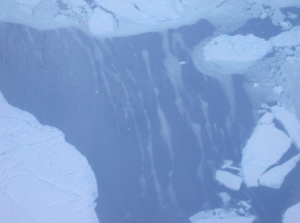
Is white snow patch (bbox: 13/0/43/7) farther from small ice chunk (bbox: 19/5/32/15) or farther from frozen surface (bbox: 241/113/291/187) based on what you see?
frozen surface (bbox: 241/113/291/187)

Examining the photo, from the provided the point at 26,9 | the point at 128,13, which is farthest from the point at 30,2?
the point at 128,13

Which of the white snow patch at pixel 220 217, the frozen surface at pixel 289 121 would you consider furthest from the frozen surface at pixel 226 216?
the frozen surface at pixel 289 121

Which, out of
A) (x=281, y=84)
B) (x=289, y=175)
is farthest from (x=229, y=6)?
(x=289, y=175)

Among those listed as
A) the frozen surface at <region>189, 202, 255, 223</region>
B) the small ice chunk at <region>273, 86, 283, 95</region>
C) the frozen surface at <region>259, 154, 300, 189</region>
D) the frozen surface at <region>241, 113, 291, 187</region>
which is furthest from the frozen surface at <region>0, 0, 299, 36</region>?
the frozen surface at <region>189, 202, 255, 223</region>

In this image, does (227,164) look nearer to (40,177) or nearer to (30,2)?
(40,177)

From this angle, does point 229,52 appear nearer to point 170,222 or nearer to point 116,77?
point 116,77

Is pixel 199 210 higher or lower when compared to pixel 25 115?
lower
